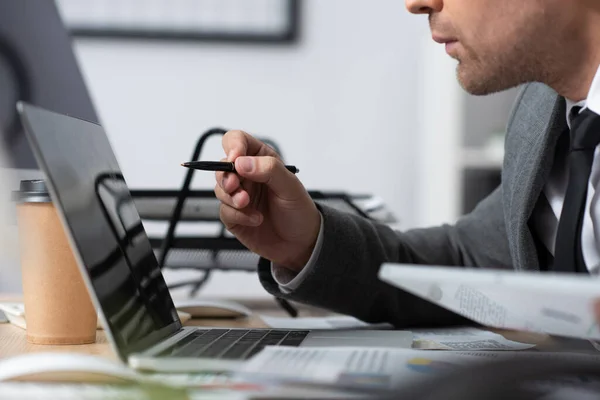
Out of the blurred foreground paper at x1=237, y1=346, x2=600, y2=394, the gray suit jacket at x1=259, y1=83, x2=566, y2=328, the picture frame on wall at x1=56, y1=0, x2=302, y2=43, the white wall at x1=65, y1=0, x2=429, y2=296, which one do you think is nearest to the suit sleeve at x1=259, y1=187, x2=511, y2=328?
the gray suit jacket at x1=259, y1=83, x2=566, y2=328

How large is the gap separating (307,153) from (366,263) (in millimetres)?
1959

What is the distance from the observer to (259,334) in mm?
732

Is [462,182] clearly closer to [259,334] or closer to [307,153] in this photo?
[307,153]

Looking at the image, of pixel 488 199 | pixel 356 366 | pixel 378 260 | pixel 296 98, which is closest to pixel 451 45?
pixel 488 199

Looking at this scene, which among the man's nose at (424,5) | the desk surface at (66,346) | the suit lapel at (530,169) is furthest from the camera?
the man's nose at (424,5)

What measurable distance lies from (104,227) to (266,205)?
11.9 inches

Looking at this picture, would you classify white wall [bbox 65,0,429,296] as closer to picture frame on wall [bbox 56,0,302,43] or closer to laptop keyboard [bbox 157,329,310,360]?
picture frame on wall [bbox 56,0,302,43]

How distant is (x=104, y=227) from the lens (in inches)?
25.0

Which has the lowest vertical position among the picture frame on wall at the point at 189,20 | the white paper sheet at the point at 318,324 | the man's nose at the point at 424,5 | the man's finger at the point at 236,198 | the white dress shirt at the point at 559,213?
the white paper sheet at the point at 318,324

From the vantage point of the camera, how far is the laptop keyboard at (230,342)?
576mm

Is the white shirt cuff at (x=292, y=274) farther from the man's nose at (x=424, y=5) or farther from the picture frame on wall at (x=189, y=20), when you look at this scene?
the picture frame on wall at (x=189, y=20)

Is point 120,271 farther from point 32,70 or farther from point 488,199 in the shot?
point 488,199

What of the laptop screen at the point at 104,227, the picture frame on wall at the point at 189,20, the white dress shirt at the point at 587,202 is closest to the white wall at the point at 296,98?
the picture frame on wall at the point at 189,20

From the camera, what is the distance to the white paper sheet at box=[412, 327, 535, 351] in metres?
0.73
